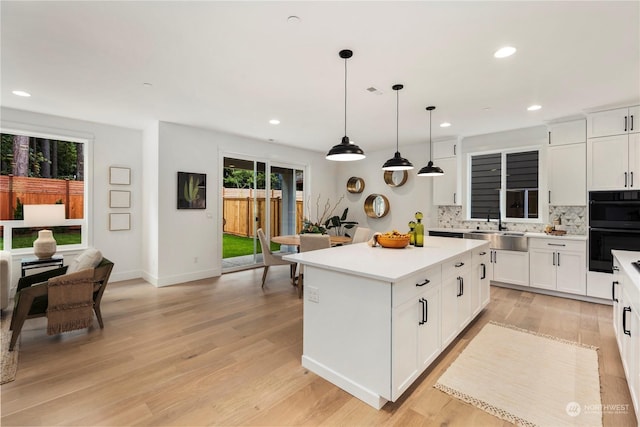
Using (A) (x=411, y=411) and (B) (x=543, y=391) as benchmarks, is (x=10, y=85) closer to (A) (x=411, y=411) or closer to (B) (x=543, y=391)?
(A) (x=411, y=411)

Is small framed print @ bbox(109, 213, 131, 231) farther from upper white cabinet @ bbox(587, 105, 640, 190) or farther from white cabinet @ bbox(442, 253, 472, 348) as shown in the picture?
upper white cabinet @ bbox(587, 105, 640, 190)

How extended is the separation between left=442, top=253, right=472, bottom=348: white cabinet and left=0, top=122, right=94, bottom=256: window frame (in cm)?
518

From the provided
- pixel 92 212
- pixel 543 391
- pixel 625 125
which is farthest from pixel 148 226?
pixel 625 125

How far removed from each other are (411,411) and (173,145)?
4811 mm

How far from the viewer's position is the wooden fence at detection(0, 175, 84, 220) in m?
4.20

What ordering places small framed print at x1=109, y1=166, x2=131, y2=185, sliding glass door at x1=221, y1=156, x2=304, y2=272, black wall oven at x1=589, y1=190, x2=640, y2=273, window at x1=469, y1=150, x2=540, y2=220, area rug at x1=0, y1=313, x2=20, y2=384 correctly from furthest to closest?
sliding glass door at x1=221, y1=156, x2=304, y2=272, window at x1=469, y1=150, x2=540, y2=220, small framed print at x1=109, y1=166, x2=131, y2=185, black wall oven at x1=589, y1=190, x2=640, y2=273, area rug at x1=0, y1=313, x2=20, y2=384

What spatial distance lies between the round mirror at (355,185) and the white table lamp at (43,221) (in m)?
5.44

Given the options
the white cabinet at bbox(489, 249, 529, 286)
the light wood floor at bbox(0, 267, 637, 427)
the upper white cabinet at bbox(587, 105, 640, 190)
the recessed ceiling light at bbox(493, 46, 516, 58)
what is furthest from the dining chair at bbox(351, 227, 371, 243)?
the upper white cabinet at bbox(587, 105, 640, 190)

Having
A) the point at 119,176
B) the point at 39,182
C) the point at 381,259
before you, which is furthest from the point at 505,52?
the point at 39,182

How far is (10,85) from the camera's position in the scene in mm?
3275

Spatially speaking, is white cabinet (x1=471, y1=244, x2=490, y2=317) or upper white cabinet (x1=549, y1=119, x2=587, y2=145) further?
upper white cabinet (x1=549, y1=119, x2=587, y2=145)

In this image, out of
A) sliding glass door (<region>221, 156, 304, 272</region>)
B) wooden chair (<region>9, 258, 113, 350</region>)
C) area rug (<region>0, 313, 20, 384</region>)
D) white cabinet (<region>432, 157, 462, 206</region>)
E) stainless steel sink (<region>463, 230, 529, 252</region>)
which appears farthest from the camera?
sliding glass door (<region>221, 156, 304, 272</region>)

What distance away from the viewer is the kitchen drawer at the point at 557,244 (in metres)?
4.20

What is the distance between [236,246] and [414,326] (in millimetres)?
5990
